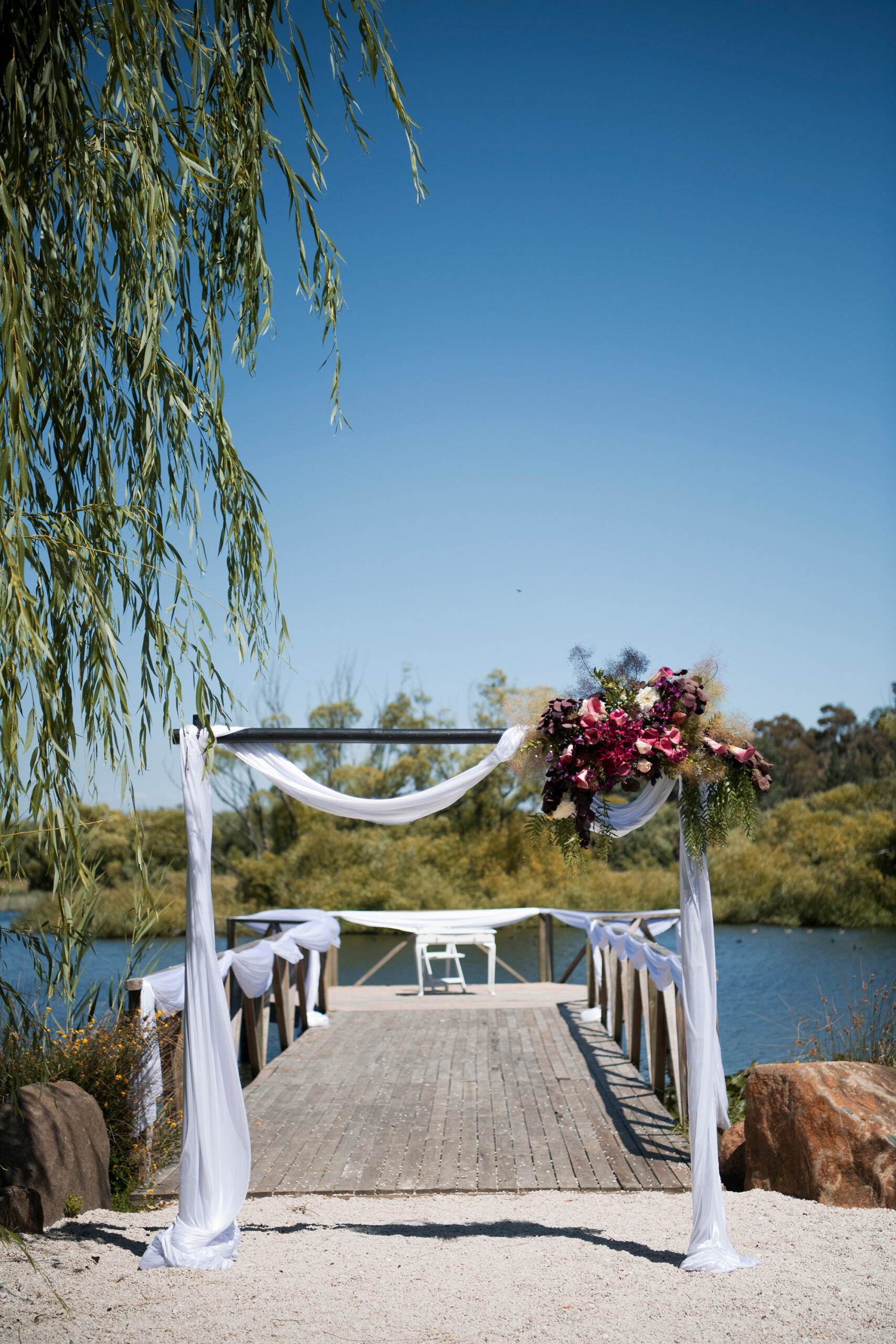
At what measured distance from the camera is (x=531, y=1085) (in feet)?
20.9

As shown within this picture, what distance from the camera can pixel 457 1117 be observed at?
18.7 feet

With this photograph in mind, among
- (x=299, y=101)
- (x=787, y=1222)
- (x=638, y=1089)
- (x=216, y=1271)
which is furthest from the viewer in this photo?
(x=638, y=1089)

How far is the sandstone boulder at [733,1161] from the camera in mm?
4891

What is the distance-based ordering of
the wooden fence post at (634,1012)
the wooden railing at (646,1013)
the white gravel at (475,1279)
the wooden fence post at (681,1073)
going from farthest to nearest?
1. the wooden fence post at (634,1012)
2. the wooden railing at (646,1013)
3. the wooden fence post at (681,1073)
4. the white gravel at (475,1279)

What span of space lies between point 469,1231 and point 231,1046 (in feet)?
3.92

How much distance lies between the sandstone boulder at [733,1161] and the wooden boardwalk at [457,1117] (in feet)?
0.57

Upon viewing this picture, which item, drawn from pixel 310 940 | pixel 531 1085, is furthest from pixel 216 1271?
pixel 310 940

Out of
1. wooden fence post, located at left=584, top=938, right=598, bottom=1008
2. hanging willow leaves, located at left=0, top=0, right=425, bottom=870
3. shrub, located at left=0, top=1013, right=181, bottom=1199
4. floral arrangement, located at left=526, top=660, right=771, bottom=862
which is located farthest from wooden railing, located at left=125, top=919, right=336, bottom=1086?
hanging willow leaves, located at left=0, top=0, right=425, bottom=870

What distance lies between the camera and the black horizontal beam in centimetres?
403

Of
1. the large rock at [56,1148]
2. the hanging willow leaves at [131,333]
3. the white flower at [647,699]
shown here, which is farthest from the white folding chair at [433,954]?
the hanging willow leaves at [131,333]

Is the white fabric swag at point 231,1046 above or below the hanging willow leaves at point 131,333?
below

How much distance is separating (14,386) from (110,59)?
1084mm

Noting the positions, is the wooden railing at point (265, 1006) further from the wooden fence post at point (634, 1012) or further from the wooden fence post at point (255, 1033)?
the wooden fence post at point (634, 1012)

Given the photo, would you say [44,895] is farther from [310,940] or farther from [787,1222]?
[787,1222]
